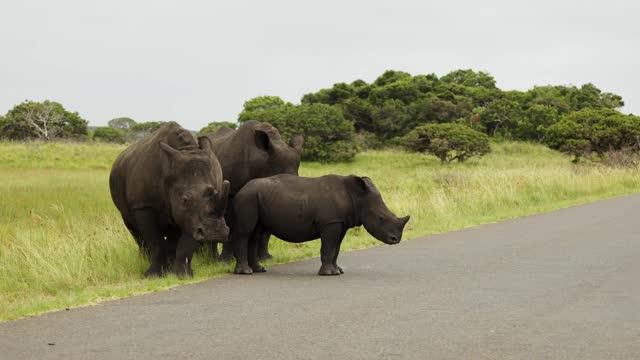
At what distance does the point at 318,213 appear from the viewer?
10.5 meters

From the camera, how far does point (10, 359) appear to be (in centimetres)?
605

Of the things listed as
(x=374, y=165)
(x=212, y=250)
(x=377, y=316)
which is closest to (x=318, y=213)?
(x=212, y=250)

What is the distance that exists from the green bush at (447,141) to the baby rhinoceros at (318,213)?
3996 centimetres

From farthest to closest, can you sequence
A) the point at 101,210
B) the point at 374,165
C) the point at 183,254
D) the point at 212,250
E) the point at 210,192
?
the point at 374,165, the point at 101,210, the point at 212,250, the point at 183,254, the point at 210,192

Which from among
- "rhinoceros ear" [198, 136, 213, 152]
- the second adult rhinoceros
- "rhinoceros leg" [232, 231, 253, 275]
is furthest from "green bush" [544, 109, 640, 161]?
"rhinoceros ear" [198, 136, 213, 152]

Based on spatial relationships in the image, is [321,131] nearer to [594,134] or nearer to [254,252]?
[594,134]

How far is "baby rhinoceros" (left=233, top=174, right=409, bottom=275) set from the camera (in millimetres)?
10500

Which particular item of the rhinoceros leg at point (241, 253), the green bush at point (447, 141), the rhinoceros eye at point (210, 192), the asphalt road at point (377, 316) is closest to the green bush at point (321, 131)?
the green bush at point (447, 141)

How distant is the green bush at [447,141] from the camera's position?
165 feet

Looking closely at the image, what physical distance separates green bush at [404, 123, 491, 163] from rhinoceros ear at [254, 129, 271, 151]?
127 ft

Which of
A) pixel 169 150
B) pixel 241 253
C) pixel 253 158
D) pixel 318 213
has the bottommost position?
pixel 241 253

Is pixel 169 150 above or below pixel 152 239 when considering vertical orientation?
above

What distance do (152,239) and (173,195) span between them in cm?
75

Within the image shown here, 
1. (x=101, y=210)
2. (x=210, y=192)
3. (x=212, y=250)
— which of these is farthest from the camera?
(x=101, y=210)
